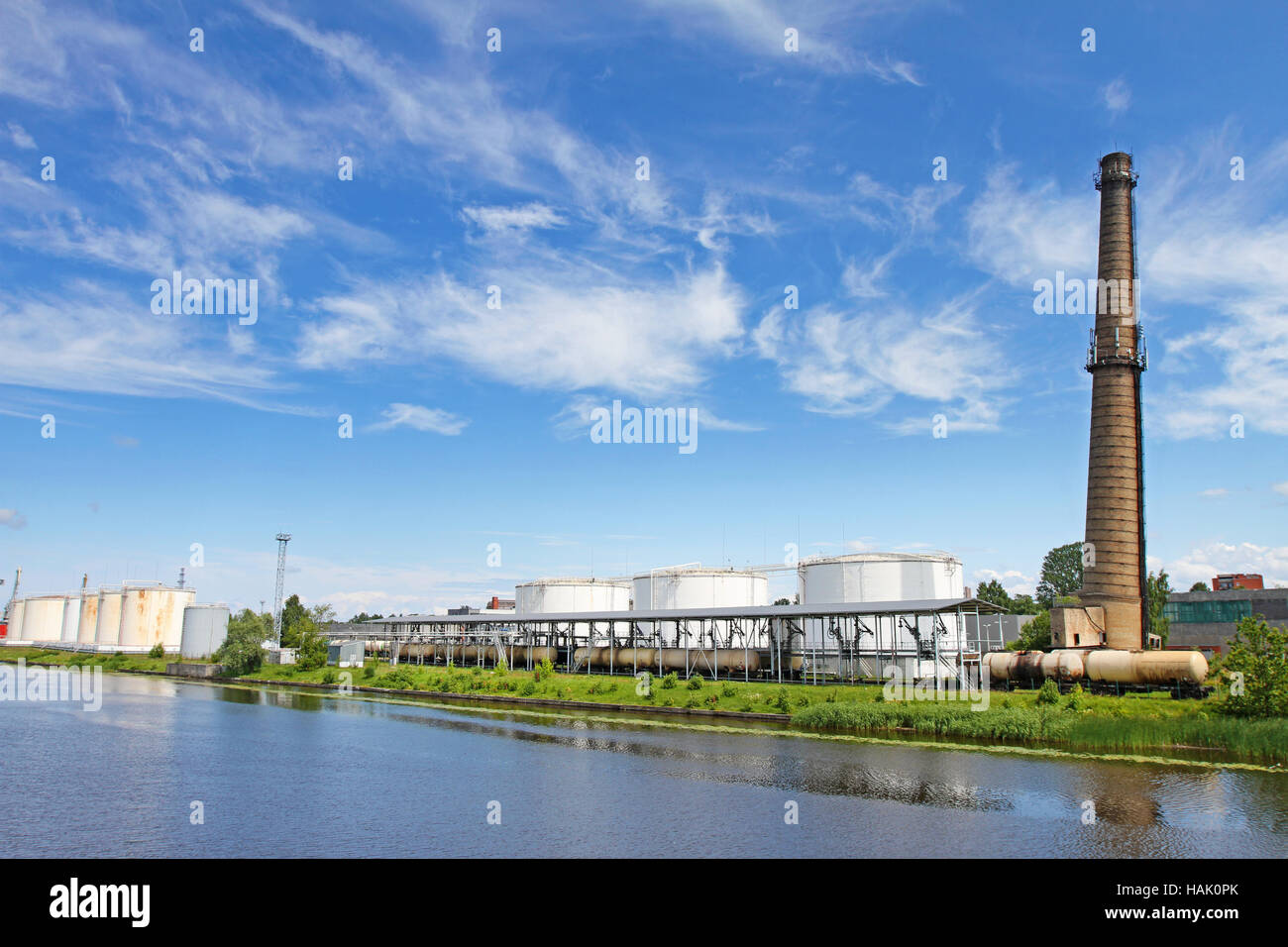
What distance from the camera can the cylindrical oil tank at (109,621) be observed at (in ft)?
600

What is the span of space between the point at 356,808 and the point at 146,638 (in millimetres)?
170753

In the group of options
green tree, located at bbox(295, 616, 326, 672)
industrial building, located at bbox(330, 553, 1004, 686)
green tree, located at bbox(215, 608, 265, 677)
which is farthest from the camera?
green tree, located at bbox(215, 608, 265, 677)

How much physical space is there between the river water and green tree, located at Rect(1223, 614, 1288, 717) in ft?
33.4

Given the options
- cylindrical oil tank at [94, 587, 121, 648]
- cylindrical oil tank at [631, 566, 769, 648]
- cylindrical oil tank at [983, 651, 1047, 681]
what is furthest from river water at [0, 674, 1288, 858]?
cylindrical oil tank at [94, 587, 121, 648]

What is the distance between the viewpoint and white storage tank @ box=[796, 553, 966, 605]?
296ft

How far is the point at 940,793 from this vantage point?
3700 cm

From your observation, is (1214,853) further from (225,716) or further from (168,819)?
(225,716)

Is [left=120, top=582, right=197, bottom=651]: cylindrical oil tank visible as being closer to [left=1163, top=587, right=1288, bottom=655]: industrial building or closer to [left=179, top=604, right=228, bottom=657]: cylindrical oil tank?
[left=179, top=604, right=228, bottom=657]: cylindrical oil tank

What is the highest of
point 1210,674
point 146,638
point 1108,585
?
point 1108,585

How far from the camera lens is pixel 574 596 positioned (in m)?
129

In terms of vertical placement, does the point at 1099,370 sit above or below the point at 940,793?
above

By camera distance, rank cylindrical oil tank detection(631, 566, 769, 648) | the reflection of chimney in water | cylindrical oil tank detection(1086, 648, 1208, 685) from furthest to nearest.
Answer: cylindrical oil tank detection(631, 566, 769, 648) → the reflection of chimney in water → cylindrical oil tank detection(1086, 648, 1208, 685)
